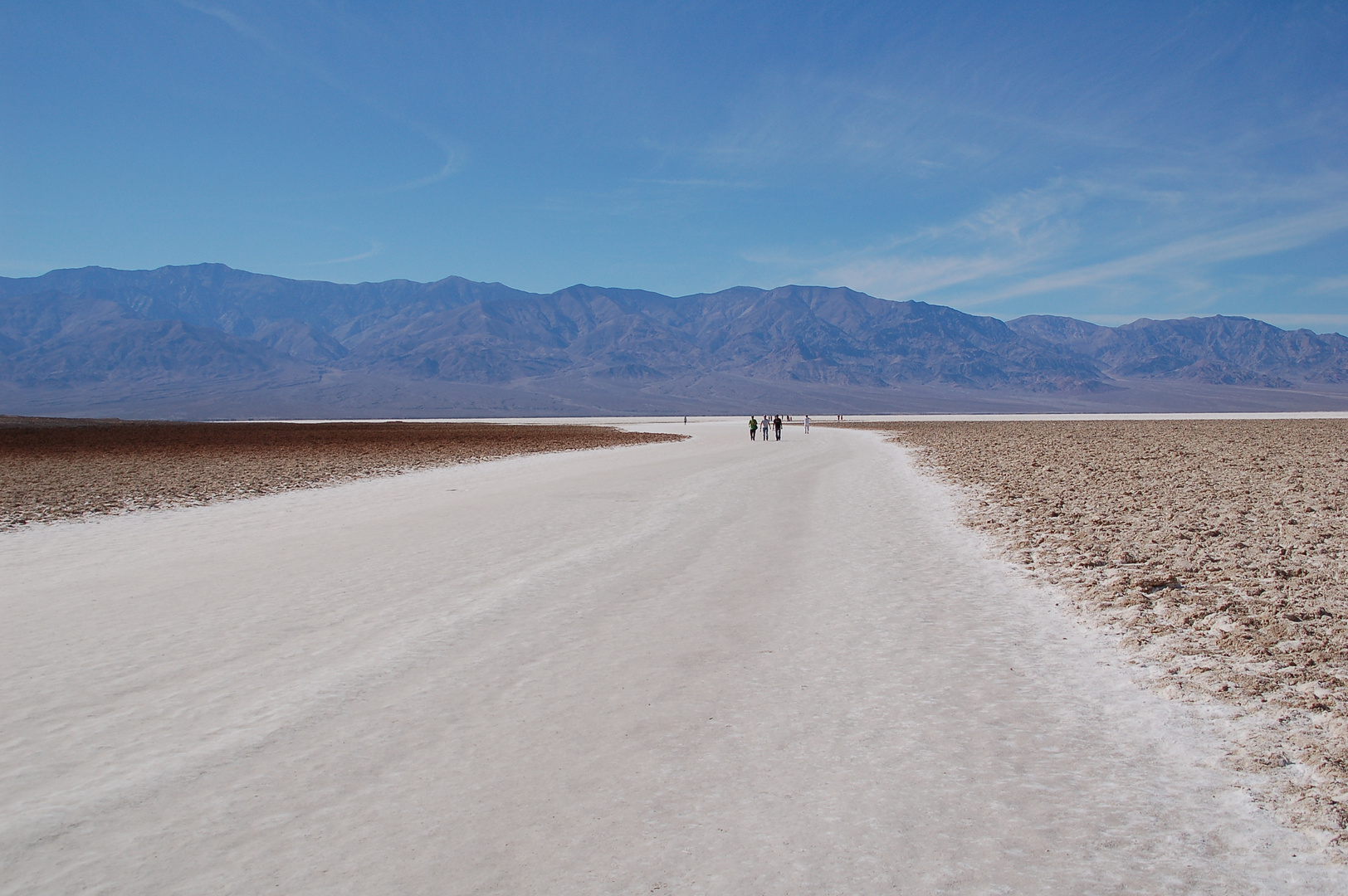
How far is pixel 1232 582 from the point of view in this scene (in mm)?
8188

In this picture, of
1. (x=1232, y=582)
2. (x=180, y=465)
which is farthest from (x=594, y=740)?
(x=180, y=465)

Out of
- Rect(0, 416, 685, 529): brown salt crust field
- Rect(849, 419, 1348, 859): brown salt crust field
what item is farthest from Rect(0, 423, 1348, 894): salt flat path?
Rect(0, 416, 685, 529): brown salt crust field

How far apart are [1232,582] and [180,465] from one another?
97.0 ft

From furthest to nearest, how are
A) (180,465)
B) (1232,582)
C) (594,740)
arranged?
(180,465)
(1232,582)
(594,740)

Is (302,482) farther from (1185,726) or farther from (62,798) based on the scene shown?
(1185,726)

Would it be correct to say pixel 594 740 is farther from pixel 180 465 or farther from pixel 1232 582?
pixel 180 465

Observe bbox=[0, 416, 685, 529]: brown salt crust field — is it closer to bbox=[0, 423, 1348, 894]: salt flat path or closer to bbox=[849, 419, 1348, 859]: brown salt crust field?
bbox=[0, 423, 1348, 894]: salt flat path

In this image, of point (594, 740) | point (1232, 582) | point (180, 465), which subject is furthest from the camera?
point (180, 465)

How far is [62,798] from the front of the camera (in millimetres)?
4078

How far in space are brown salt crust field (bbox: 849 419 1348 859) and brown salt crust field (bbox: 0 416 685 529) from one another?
17.1 m

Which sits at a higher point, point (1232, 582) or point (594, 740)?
point (1232, 582)

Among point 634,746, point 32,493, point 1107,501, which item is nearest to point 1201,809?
point 634,746

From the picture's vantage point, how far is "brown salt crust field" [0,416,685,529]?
17641 mm

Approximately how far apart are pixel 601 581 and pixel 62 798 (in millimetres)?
5652
